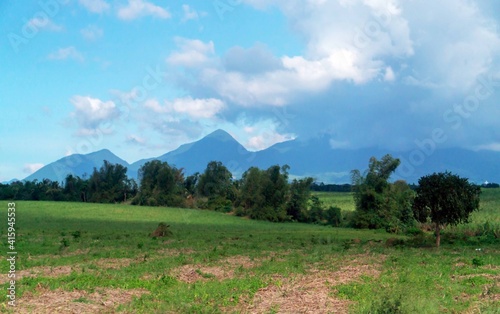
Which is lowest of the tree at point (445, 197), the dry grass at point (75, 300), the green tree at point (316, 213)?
the dry grass at point (75, 300)

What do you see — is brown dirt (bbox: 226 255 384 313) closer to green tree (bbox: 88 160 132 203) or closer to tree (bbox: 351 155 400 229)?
tree (bbox: 351 155 400 229)

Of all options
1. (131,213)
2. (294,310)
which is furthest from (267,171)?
(294,310)

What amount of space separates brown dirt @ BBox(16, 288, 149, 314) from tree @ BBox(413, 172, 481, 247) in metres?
23.4

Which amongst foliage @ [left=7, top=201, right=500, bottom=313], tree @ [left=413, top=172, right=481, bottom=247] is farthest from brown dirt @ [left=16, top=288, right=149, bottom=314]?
tree @ [left=413, top=172, right=481, bottom=247]

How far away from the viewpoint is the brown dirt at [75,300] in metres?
11.6

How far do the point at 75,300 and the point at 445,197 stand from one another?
25816 millimetres

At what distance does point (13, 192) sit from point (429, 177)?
12290 cm

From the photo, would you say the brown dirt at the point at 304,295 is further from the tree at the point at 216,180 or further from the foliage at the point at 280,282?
the tree at the point at 216,180

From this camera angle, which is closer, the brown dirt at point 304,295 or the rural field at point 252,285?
the rural field at point 252,285

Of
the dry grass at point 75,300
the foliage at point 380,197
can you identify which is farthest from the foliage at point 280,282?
the foliage at point 380,197

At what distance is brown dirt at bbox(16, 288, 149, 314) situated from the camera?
457 inches

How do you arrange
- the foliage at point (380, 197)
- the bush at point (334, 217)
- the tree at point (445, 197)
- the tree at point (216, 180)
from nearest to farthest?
the tree at point (445, 197)
the foliage at point (380, 197)
the bush at point (334, 217)
the tree at point (216, 180)

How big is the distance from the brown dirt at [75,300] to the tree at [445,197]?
2343cm

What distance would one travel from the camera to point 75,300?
12.4 meters
